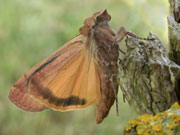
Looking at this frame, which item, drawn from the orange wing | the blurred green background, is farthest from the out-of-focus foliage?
the blurred green background

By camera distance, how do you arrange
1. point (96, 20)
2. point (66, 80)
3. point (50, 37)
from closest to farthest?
point (96, 20) → point (66, 80) → point (50, 37)

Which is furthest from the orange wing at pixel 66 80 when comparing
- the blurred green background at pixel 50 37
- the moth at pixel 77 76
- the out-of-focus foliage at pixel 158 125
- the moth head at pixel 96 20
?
the out-of-focus foliage at pixel 158 125

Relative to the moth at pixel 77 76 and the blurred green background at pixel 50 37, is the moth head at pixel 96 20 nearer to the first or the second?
the moth at pixel 77 76

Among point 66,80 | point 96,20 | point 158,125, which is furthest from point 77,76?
point 158,125

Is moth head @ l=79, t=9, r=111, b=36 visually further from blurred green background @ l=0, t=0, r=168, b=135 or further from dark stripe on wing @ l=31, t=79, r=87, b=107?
blurred green background @ l=0, t=0, r=168, b=135

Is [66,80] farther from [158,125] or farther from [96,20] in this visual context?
[158,125]

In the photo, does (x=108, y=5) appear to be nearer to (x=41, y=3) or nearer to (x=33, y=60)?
(x=41, y=3)
